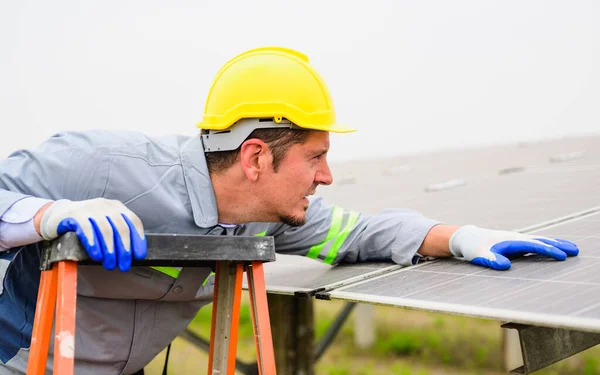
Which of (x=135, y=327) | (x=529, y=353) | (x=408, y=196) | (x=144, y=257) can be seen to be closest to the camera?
(x=144, y=257)

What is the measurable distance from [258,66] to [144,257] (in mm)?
994

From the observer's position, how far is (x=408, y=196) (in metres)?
5.47

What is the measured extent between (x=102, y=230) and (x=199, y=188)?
2.50 feet

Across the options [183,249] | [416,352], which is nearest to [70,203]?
[183,249]

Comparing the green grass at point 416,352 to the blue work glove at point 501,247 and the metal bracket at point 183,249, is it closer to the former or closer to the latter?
the blue work glove at point 501,247

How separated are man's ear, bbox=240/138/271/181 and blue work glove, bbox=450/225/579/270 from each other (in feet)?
2.83

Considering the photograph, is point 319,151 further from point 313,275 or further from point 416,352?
point 416,352

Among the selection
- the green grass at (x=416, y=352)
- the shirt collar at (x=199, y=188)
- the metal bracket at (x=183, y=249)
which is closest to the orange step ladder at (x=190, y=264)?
the metal bracket at (x=183, y=249)

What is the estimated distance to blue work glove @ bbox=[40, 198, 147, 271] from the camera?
1.89m

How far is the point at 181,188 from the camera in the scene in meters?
2.62

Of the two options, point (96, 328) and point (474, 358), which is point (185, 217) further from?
point (474, 358)

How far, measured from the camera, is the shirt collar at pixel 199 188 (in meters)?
2.61

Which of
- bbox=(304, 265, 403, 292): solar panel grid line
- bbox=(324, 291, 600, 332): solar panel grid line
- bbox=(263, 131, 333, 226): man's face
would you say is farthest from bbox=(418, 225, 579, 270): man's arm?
bbox=(263, 131, 333, 226): man's face

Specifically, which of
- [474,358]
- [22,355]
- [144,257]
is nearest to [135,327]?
[22,355]
